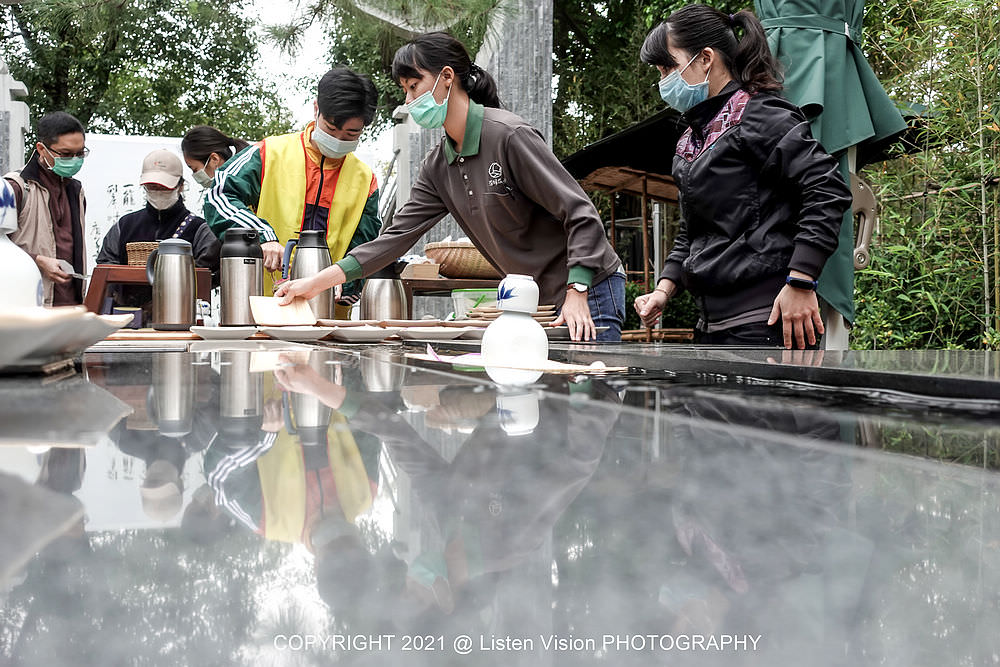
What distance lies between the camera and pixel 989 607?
13cm

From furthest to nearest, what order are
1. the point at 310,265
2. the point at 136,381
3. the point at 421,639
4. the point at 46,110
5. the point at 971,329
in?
the point at 46,110 → the point at 971,329 → the point at 310,265 → the point at 136,381 → the point at 421,639

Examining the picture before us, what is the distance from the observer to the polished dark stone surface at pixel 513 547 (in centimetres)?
12

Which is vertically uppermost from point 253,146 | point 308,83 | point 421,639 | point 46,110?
point 308,83

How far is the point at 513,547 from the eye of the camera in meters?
0.15

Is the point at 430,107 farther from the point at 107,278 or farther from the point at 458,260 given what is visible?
the point at 107,278

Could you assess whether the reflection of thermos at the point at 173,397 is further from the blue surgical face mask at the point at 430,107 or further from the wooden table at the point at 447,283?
the wooden table at the point at 447,283

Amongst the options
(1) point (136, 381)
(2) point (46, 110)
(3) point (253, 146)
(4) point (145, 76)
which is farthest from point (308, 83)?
(1) point (136, 381)

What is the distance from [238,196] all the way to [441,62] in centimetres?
85

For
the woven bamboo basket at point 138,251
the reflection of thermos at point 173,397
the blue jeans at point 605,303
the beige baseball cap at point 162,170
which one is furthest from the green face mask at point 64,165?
the reflection of thermos at point 173,397

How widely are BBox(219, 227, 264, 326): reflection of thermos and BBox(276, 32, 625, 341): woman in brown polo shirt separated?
0.18 meters

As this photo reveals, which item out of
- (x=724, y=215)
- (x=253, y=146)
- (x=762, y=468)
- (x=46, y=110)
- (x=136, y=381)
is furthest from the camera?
(x=46, y=110)

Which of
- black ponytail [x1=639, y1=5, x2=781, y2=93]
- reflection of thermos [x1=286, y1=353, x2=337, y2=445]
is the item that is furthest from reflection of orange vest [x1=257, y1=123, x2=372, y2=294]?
reflection of thermos [x1=286, y1=353, x2=337, y2=445]

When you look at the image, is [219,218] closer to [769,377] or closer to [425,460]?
[769,377]

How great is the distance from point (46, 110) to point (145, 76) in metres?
1.46
